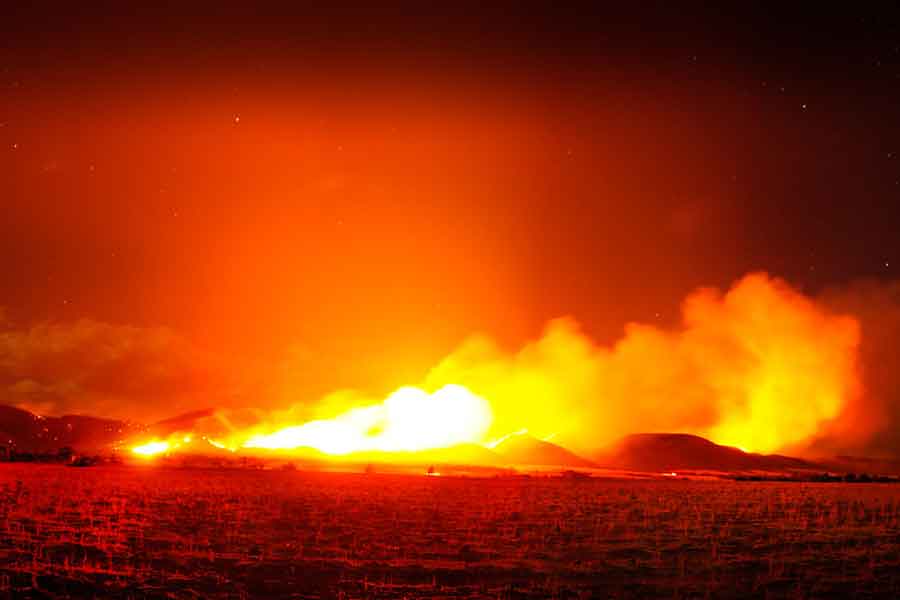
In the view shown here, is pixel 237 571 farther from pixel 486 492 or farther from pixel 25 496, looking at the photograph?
pixel 486 492

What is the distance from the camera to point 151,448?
169 m

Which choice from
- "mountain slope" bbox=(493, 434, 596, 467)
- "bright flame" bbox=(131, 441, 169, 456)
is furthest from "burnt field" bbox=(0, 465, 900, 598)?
"mountain slope" bbox=(493, 434, 596, 467)

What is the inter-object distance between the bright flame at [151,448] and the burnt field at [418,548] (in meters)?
92.5

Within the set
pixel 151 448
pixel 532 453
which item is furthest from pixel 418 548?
pixel 151 448

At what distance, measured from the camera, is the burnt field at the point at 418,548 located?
27.2 m

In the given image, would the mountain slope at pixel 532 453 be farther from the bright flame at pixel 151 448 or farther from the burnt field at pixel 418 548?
the burnt field at pixel 418 548

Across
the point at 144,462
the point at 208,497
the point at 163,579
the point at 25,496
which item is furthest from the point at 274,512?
the point at 144,462

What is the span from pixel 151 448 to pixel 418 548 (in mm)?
144349

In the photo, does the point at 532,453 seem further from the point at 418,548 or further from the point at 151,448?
the point at 418,548

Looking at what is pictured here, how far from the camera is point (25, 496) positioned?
53.7m

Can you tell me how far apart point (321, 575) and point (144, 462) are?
100 m

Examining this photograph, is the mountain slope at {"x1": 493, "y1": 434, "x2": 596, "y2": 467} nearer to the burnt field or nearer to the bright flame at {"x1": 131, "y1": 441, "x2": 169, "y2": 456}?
the bright flame at {"x1": 131, "y1": 441, "x2": 169, "y2": 456}

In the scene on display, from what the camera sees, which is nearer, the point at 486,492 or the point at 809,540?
the point at 809,540

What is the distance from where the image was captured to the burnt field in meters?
27.2
